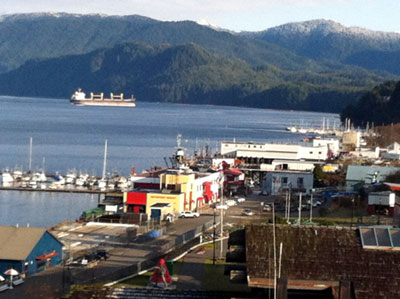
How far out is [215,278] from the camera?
12180 mm

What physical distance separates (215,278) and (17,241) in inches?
160

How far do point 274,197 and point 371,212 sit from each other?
595 centimetres

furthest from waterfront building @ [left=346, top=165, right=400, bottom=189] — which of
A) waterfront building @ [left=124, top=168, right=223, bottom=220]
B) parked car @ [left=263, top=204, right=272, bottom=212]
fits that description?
waterfront building @ [left=124, top=168, right=223, bottom=220]

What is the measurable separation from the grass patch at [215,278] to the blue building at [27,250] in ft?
8.55

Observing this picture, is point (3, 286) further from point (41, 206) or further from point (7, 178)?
point (7, 178)

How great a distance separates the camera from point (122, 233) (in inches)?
763

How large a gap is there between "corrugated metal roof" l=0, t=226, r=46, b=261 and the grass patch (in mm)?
2753

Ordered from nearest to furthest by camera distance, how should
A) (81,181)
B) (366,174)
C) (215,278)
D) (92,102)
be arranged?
(215,278) → (366,174) → (81,181) → (92,102)

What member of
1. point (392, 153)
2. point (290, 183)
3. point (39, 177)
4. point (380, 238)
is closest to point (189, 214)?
point (290, 183)

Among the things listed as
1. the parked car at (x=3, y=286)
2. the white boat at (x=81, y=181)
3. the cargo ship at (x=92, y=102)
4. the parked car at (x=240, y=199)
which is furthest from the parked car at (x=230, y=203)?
the cargo ship at (x=92, y=102)

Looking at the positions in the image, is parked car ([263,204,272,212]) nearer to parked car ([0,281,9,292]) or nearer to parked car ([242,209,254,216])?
parked car ([242,209,254,216])

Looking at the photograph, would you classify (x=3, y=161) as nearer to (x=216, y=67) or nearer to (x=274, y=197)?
(x=274, y=197)

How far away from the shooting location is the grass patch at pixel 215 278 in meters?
11.0

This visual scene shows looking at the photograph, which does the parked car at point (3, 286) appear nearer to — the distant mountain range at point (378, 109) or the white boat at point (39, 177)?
the white boat at point (39, 177)
